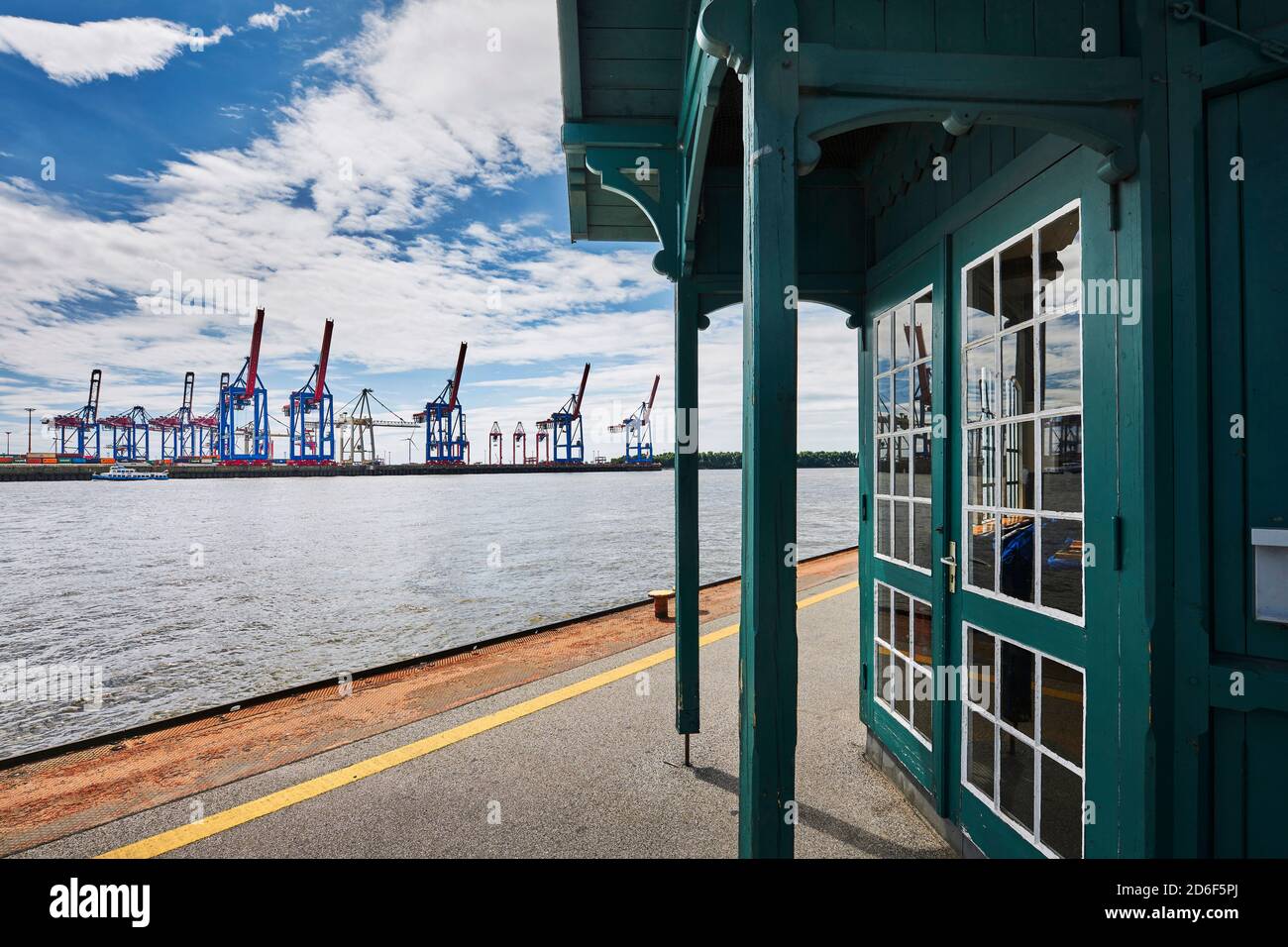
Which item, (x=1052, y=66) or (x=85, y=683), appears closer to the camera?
(x=1052, y=66)

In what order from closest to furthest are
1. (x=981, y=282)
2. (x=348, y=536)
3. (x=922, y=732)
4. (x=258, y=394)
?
1. (x=981, y=282)
2. (x=922, y=732)
3. (x=348, y=536)
4. (x=258, y=394)

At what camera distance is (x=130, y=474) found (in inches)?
3381

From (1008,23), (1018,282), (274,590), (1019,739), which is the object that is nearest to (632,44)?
(1008,23)

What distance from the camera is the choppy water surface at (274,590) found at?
27.5 ft

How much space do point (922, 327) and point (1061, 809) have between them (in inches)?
81.0

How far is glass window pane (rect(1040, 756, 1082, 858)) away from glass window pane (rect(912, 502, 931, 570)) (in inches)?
39.3

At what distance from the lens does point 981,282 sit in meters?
2.59

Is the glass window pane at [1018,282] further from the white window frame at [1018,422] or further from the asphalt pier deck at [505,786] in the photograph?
the asphalt pier deck at [505,786]

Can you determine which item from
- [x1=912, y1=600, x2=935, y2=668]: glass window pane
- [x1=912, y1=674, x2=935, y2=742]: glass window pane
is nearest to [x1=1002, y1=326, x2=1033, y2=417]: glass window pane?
[x1=912, y1=600, x2=935, y2=668]: glass window pane

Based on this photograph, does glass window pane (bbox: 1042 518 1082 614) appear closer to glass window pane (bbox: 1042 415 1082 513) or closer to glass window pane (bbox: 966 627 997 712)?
glass window pane (bbox: 1042 415 1082 513)

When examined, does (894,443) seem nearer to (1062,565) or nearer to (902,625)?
(902,625)
